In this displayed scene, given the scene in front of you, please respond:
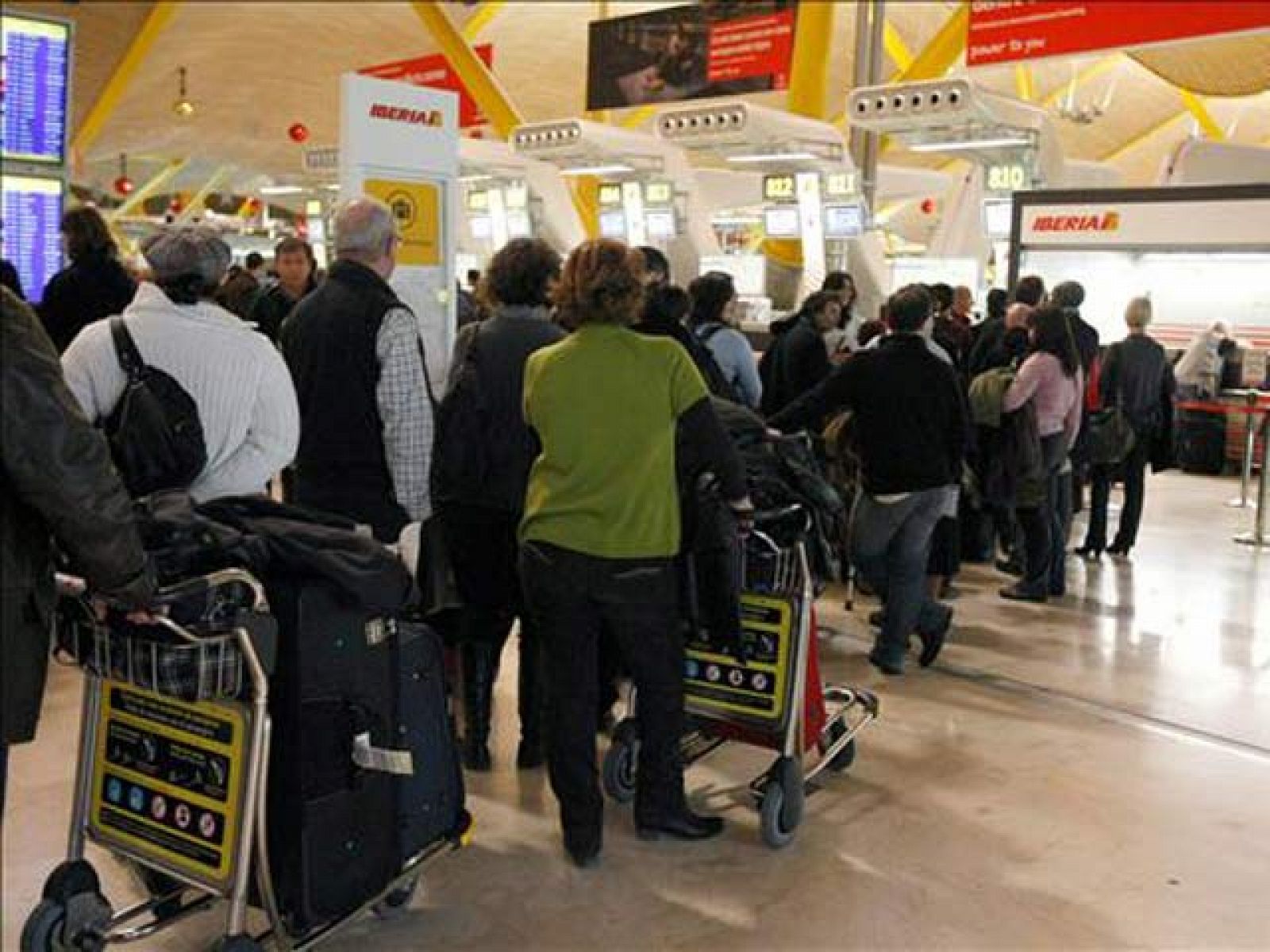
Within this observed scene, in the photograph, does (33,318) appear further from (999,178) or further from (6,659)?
(999,178)

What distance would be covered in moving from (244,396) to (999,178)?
10.4 meters

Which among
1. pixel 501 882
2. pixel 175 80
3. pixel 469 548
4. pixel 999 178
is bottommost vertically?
pixel 501 882

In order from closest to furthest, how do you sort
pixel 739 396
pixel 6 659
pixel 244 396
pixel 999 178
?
pixel 6 659
pixel 244 396
pixel 739 396
pixel 999 178

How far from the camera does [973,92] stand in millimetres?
9906

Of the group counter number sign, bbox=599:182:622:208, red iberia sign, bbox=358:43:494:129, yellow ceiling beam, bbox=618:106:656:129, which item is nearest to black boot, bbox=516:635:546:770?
counter number sign, bbox=599:182:622:208

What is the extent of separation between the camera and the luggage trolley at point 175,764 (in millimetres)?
2387

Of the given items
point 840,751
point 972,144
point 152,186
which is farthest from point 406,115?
point 152,186

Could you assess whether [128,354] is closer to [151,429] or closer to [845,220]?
[151,429]

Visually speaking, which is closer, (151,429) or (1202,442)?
(151,429)

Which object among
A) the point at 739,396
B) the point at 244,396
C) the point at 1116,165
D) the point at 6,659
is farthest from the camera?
the point at 1116,165

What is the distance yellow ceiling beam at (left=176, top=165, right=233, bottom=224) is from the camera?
40281 millimetres

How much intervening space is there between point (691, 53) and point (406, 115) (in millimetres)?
8285

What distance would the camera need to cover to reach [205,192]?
41.9 meters

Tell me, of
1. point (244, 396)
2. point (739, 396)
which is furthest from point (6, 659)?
point (739, 396)
